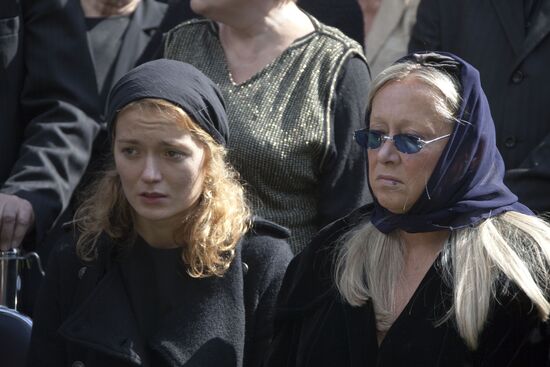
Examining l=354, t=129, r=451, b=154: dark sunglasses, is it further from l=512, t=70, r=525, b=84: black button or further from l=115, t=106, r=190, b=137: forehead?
l=512, t=70, r=525, b=84: black button

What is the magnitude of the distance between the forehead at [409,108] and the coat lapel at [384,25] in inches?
77.5

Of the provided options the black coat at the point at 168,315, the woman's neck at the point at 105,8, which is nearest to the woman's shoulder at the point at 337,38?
the black coat at the point at 168,315

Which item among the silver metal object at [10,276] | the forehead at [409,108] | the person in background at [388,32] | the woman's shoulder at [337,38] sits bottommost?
the silver metal object at [10,276]

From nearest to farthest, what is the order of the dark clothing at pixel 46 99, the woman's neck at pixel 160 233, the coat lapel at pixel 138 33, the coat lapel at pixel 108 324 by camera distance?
the coat lapel at pixel 108 324
the woman's neck at pixel 160 233
the dark clothing at pixel 46 99
the coat lapel at pixel 138 33

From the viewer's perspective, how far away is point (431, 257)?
11.2 ft

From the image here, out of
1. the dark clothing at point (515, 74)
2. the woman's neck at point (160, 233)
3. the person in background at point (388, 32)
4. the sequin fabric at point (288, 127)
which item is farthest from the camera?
the person in background at point (388, 32)

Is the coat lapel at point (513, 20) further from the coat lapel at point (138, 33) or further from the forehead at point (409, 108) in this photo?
the coat lapel at point (138, 33)

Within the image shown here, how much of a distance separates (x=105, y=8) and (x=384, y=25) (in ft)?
3.84

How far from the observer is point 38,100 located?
15.4ft

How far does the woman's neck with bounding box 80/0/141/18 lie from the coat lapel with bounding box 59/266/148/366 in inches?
74.7

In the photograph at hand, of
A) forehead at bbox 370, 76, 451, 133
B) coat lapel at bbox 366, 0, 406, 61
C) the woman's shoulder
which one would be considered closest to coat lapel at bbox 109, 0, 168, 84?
coat lapel at bbox 366, 0, 406, 61

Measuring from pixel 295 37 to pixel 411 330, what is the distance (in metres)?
1.44

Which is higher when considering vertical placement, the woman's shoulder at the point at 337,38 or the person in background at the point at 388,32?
the woman's shoulder at the point at 337,38

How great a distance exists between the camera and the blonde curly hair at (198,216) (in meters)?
3.77
